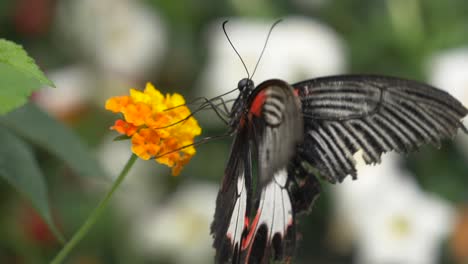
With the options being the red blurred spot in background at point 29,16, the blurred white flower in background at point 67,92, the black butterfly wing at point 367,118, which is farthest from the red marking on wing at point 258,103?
the red blurred spot in background at point 29,16

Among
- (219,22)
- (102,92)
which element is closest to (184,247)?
(102,92)

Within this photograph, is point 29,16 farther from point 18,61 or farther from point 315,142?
point 18,61

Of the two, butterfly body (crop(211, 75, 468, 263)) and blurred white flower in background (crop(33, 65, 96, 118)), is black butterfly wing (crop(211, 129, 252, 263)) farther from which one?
blurred white flower in background (crop(33, 65, 96, 118))

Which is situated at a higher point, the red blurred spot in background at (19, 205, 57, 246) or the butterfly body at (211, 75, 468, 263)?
the red blurred spot in background at (19, 205, 57, 246)

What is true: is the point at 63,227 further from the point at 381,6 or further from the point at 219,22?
the point at 381,6

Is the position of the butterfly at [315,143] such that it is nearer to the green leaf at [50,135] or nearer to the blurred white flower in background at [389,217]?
the green leaf at [50,135]

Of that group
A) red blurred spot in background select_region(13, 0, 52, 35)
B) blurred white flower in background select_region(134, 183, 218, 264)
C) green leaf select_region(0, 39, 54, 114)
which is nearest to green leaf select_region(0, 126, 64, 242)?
green leaf select_region(0, 39, 54, 114)
